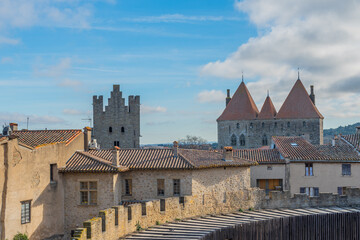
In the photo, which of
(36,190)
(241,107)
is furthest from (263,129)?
(36,190)

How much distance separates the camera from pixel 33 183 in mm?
22766

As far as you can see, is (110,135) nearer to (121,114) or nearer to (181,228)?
(121,114)

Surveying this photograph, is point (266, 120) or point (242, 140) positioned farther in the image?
point (242, 140)

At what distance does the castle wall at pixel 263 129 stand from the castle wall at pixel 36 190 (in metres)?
55.7

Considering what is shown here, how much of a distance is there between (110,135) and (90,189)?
38753mm

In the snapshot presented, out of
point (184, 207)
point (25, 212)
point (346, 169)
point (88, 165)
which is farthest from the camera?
point (346, 169)

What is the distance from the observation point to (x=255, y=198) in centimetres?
2781

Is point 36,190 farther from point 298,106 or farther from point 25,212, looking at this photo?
point 298,106

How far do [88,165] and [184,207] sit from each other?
5.99 m

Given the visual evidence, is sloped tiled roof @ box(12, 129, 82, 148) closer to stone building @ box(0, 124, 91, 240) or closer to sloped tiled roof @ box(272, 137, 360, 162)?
stone building @ box(0, 124, 91, 240)

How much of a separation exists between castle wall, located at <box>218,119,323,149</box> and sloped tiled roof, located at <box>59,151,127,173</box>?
180 feet

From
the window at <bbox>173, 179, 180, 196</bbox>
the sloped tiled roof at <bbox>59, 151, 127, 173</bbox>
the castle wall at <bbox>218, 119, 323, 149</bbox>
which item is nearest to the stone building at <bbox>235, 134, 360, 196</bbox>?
the window at <bbox>173, 179, 180, 196</bbox>

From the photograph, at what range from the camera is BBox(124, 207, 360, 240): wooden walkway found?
21.1 metres

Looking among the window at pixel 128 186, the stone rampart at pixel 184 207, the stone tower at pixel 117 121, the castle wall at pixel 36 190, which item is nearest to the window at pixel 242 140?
the stone tower at pixel 117 121
